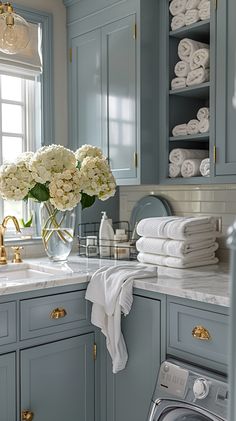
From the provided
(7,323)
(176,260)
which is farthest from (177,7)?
(7,323)

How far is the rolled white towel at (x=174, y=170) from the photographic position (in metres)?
2.52

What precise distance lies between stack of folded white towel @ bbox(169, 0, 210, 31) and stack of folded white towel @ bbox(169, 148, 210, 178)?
646 millimetres

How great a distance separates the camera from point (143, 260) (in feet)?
8.29

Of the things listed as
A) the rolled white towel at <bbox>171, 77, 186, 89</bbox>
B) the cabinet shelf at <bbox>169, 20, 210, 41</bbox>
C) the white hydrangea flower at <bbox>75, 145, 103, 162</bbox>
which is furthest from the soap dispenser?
the cabinet shelf at <bbox>169, 20, 210, 41</bbox>

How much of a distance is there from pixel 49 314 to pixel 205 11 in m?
1.62

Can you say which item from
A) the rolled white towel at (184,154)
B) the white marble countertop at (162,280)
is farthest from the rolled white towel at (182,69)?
the white marble countertop at (162,280)

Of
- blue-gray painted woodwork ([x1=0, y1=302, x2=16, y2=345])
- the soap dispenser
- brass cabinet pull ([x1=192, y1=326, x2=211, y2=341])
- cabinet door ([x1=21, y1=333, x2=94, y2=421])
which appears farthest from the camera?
the soap dispenser

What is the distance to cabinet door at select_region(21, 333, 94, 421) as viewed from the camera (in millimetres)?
2084

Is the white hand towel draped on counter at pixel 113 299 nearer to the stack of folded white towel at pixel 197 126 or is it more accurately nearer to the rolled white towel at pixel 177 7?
the stack of folded white towel at pixel 197 126

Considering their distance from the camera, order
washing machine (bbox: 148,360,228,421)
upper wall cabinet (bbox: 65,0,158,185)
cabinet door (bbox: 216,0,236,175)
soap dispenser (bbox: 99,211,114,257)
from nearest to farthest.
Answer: washing machine (bbox: 148,360,228,421), cabinet door (bbox: 216,0,236,175), upper wall cabinet (bbox: 65,0,158,185), soap dispenser (bbox: 99,211,114,257)

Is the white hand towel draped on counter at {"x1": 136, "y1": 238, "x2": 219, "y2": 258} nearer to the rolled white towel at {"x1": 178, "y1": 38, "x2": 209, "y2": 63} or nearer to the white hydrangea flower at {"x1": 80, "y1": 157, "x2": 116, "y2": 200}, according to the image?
the white hydrangea flower at {"x1": 80, "y1": 157, "x2": 116, "y2": 200}

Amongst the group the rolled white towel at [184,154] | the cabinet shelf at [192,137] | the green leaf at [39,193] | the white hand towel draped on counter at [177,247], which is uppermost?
the cabinet shelf at [192,137]

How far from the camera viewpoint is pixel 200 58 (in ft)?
7.76

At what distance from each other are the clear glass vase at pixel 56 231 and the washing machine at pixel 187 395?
91cm
